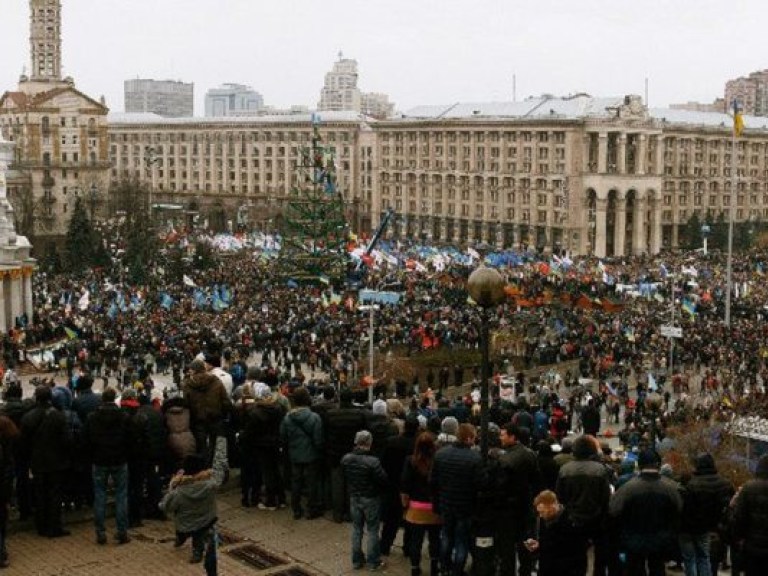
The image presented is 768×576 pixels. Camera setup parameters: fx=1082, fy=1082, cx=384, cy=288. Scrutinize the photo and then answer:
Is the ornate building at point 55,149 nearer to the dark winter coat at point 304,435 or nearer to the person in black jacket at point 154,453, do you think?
the person in black jacket at point 154,453

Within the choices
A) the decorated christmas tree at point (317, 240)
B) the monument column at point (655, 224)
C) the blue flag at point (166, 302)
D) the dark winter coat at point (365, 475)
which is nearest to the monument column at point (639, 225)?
the monument column at point (655, 224)

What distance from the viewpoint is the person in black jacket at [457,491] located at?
10.5 meters

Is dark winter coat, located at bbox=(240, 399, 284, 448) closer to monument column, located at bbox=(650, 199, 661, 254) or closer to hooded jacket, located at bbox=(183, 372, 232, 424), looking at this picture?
hooded jacket, located at bbox=(183, 372, 232, 424)

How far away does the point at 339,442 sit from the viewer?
41.2 feet

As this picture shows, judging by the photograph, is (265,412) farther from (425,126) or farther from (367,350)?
(425,126)

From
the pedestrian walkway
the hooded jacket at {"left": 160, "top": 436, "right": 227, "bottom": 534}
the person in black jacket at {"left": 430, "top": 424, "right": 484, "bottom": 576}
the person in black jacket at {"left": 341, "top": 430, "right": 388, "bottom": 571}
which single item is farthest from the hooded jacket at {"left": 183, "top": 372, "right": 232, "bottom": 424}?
the person in black jacket at {"left": 430, "top": 424, "right": 484, "bottom": 576}

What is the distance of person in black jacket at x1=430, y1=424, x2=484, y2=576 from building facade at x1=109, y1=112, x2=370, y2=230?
10287cm

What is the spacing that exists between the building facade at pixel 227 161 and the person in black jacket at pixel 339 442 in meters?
101

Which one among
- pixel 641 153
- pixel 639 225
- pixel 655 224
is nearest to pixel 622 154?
pixel 641 153

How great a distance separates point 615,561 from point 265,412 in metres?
4.72

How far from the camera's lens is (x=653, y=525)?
32.1ft

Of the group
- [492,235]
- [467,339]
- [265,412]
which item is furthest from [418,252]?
[265,412]

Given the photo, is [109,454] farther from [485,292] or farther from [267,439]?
[485,292]

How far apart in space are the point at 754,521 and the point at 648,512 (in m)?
0.91
